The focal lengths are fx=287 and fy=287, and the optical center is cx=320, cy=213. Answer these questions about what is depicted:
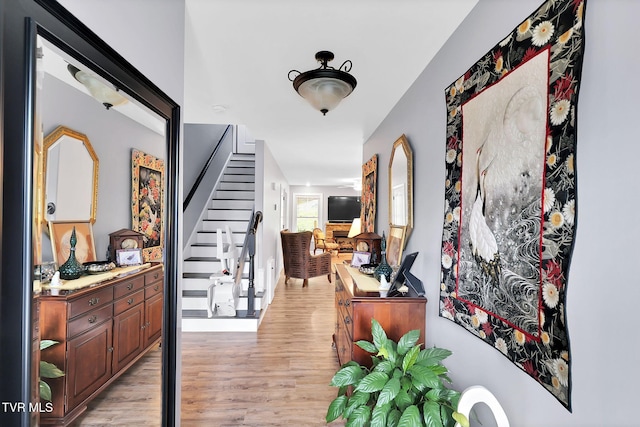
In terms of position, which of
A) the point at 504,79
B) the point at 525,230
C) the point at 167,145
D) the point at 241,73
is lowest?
the point at 525,230

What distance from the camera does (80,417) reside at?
0.90 meters

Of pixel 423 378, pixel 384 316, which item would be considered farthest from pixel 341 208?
pixel 423 378

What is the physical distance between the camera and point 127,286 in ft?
3.89

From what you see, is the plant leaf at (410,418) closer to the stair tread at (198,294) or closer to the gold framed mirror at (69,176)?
the gold framed mirror at (69,176)

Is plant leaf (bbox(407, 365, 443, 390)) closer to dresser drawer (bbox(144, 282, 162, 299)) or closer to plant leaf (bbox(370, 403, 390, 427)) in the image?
plant leaf (bbox(370, 403, 390, 427))

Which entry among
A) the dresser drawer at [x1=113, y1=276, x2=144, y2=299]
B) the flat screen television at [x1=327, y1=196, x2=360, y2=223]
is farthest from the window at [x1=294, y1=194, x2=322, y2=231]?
the dresser drawer at [x1=113, y1=276, x2=144, y2=299]

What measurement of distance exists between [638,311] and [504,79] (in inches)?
34.0

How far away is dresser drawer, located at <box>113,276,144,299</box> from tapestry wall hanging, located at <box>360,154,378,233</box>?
2.53 metres

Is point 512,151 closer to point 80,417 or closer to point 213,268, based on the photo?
point 80,417

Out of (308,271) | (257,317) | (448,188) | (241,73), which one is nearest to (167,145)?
(241,73)

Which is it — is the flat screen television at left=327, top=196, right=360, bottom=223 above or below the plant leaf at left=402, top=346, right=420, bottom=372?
above

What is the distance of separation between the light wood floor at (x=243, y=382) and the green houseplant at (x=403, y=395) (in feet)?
2.72

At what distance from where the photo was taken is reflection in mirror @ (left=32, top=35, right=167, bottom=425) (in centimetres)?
75

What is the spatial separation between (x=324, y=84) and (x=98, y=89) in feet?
3.47
